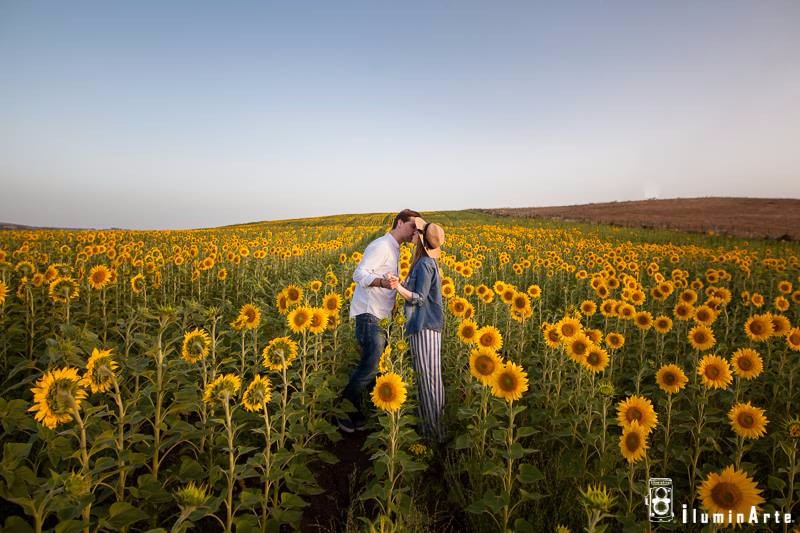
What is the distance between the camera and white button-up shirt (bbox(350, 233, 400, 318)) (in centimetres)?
414

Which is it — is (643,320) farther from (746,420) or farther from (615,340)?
(746,420)

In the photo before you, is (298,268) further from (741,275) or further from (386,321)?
(741,275)

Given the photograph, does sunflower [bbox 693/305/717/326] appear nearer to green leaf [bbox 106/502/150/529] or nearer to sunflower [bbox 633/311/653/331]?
sunflower [bbox 633/311/653/331]

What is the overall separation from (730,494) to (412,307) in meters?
2.62

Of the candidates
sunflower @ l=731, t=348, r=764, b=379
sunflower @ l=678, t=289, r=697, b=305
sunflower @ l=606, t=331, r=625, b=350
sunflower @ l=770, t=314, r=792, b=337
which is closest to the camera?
sunflower @ l=731, t=348, r=764, b=379

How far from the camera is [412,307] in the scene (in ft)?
13.1

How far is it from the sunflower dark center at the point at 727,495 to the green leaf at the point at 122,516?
9.62ft

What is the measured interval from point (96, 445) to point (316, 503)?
1794 mm

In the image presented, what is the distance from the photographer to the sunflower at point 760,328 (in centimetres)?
457

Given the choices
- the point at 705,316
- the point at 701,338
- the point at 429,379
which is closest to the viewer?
the point at 429,379

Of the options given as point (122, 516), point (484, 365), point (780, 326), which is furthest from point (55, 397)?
point (780, 326)

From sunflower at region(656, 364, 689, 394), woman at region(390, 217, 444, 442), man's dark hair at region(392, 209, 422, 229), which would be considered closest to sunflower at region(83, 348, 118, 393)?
woman at region(390, 217, 444, 442)

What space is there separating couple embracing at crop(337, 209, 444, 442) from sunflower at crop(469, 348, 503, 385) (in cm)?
82

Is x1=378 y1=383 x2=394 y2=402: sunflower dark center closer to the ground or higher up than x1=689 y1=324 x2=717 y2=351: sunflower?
higher up
